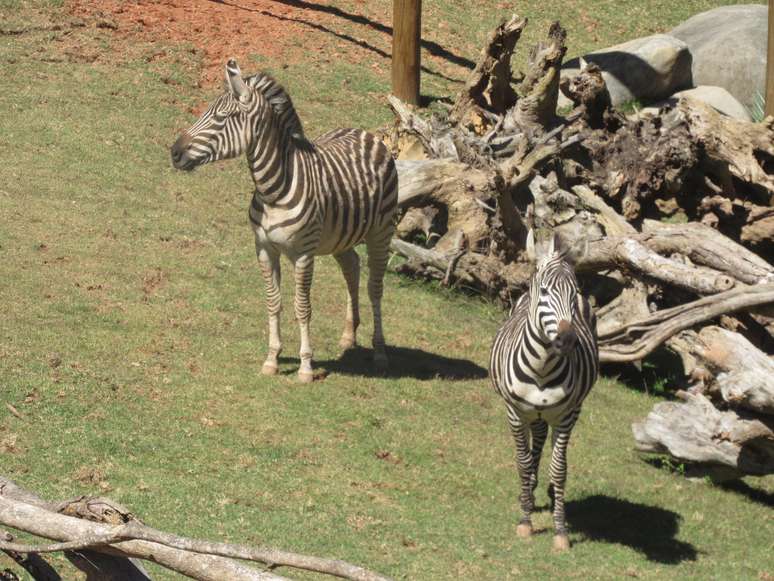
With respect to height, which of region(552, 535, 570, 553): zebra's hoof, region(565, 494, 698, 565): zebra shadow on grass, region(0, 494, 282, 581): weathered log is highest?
region(0, 494, 282, 581): weathered log

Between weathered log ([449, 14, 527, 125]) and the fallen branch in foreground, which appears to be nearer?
the fallen branch in foreground

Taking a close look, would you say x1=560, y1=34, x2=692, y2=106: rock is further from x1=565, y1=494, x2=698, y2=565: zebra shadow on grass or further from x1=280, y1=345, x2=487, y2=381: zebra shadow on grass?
x1=565, y1=494, x2=698, y2=565: zebra shadow on grass

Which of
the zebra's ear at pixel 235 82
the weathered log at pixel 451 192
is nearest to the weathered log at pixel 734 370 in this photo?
the weathered log at pixel 451 192

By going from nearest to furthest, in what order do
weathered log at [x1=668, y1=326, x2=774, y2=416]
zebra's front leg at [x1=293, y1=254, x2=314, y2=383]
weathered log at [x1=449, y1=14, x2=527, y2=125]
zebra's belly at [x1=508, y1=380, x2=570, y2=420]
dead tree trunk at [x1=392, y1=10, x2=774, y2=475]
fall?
zebra's belly at [x1=508, y1=380, x2=570, y2=420] → weathered log at [x1=668, y1=326, x2=774, y2=416] → zebra's front leg at [x1=293, y1=254, x2=314, y2=383] → dead tree trunk at [x1=392, y1=10, x2=774, y2=475] → weathered log at [x1=449, y1=14, x2=527, y2=125]

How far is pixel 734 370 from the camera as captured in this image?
12.5m

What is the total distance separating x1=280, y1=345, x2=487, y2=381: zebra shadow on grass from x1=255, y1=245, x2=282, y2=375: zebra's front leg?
1.88 feet

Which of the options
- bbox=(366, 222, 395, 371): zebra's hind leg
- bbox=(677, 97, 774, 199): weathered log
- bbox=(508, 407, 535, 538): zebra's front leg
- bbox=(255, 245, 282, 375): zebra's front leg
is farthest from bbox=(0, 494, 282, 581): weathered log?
bbox=(677, 97, 774, 199): weathered log

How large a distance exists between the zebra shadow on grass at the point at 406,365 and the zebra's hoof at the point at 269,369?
0.57 m

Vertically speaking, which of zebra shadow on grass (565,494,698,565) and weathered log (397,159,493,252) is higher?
weathered log (397,159,493,252)

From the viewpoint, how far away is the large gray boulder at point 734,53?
81.2 feet

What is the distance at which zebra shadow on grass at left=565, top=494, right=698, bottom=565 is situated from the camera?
1112 centimetres

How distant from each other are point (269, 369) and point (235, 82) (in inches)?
130

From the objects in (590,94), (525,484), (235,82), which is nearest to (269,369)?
(235,82)

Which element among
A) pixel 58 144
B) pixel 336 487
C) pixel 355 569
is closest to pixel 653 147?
pixel 336 487
